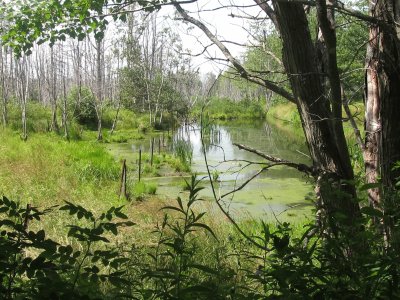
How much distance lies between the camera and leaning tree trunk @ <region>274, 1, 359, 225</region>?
2.24 metres

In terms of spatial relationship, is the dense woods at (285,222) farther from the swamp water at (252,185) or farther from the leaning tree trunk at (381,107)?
the swamp water at (252,185)

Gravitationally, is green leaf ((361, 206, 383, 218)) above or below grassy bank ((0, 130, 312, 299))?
above

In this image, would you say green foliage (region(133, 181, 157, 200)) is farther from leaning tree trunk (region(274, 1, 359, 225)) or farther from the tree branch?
leaning tree trunk (region(274, 1, 359, 225))

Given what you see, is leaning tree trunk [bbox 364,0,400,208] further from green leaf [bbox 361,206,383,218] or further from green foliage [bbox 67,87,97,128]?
green foliage [bbox 67,87,97,128]

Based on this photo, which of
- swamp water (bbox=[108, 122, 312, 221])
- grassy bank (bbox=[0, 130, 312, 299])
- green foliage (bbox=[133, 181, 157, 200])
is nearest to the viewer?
grassy bank (bbox=[0, 130, 312, 299])

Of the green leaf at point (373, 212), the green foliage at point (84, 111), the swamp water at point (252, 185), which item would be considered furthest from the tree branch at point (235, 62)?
the green foliage at point (84, 111)

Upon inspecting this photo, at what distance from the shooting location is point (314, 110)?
2.35m

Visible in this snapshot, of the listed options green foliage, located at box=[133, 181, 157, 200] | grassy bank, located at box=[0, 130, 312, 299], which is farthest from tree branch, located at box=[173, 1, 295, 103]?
green foliage, located at box=[133, 181, 157, 200]

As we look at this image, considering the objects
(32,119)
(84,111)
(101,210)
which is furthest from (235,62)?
(84,111)

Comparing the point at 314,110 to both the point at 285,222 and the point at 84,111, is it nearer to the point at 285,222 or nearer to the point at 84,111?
the point at 285,222

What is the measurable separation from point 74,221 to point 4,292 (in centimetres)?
443

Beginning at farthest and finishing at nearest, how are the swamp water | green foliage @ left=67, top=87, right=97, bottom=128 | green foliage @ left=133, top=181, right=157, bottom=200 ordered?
green foliage @ left=67, top=87, right=97, bottom=128 < green foliage @ left=133, top=181, right=157, bottom=200 < the swamp water

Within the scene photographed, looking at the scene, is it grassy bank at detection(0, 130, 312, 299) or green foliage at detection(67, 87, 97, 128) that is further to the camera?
green foliage at detection(67, 87, 97, 128)

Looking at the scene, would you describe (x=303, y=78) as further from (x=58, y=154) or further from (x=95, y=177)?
(x=58, y=154)
